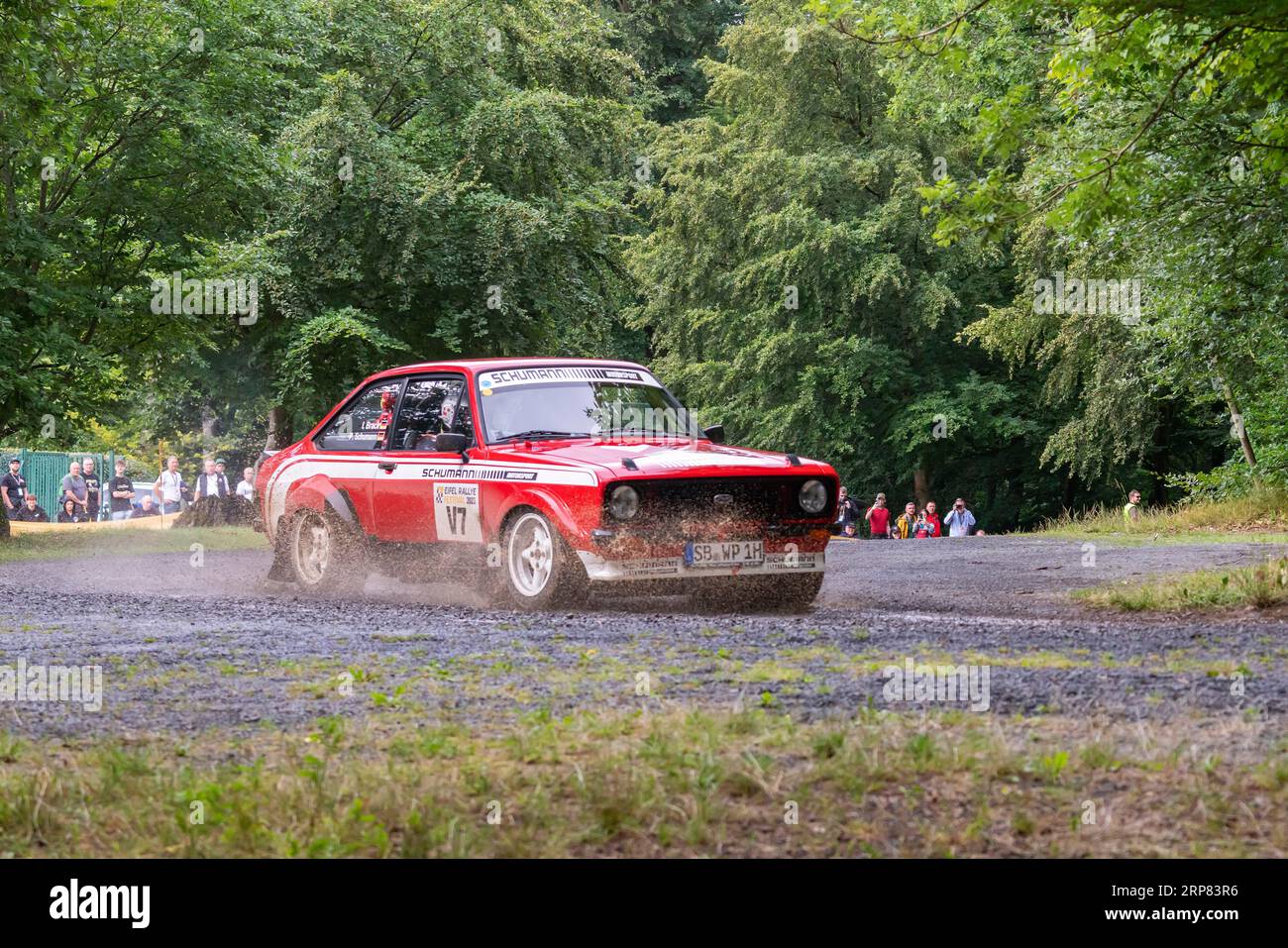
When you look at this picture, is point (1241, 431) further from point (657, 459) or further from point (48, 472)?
point (48, 472)

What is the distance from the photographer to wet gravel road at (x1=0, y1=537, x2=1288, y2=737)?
23.3 ft

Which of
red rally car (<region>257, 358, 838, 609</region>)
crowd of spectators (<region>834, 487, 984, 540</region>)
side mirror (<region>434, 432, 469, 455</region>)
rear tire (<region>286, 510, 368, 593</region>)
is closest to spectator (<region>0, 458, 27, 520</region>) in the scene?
crowd of spectators (<region>834, 487, 984, 540</region>)

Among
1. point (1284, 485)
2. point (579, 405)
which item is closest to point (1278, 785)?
point (579, 405)

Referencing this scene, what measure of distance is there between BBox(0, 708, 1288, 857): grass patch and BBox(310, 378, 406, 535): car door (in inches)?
291

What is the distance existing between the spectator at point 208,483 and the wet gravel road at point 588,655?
17878 millimetres

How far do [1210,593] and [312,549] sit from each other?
7422 millimetres

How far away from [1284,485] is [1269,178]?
12.7m

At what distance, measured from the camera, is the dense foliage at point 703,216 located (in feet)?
51.4

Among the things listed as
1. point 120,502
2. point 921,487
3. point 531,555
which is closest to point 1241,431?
point 921,487

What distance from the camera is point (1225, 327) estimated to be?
2294 centimetres

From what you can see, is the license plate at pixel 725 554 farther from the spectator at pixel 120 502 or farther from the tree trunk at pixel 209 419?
the tree trunk at pixel 209 419

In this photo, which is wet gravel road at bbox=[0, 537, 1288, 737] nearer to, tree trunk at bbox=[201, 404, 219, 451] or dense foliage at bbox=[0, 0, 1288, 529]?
dense foliage at bbox=[0, 0, 1288, 529]

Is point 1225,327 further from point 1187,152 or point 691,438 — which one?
point 691,438

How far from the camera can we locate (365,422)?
14.2 metres
